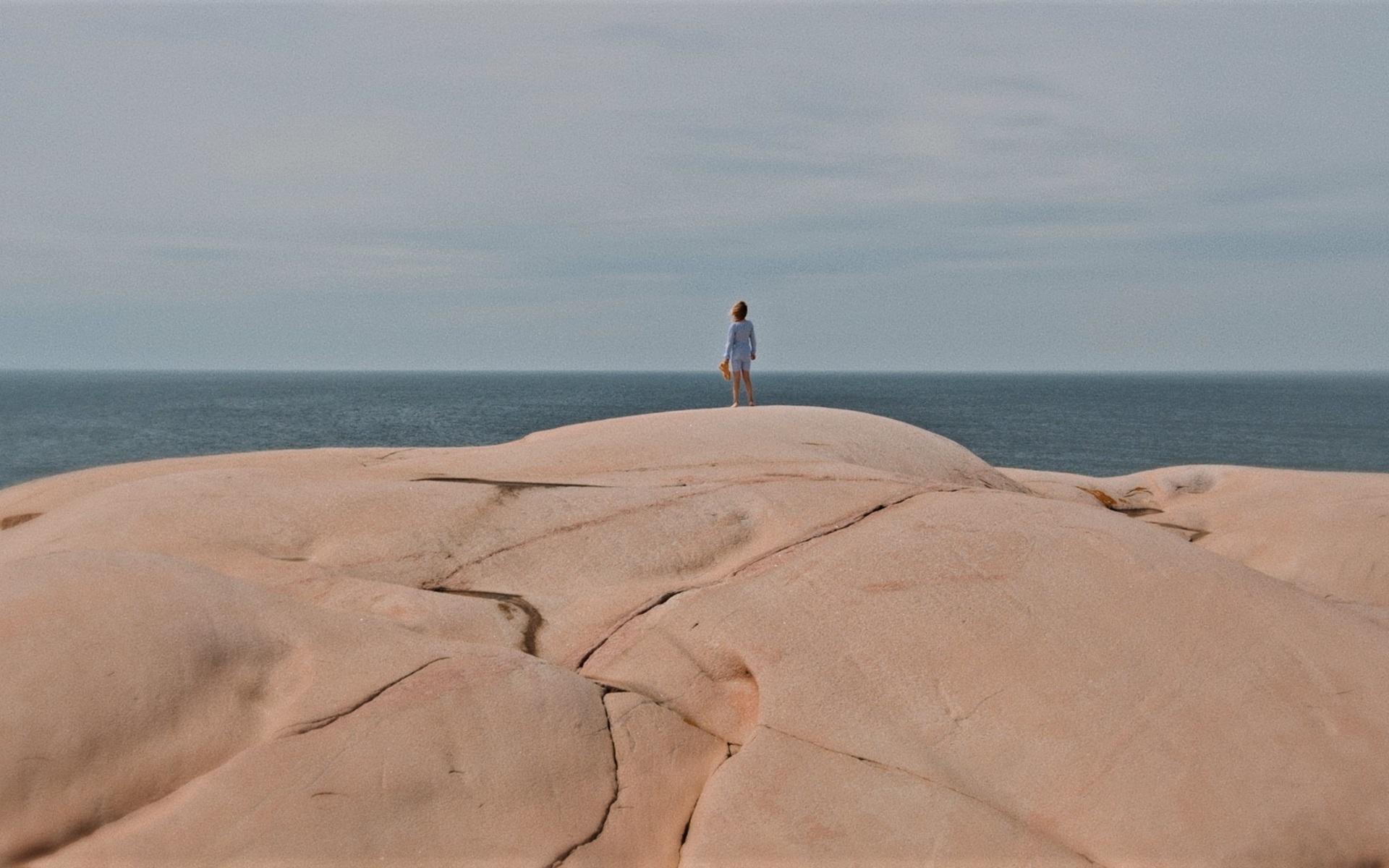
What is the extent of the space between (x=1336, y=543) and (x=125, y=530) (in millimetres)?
11298

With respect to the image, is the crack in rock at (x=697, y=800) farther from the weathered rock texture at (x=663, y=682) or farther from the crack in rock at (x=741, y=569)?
the crack in rock at (x=741, y=569)

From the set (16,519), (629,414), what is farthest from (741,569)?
(629,414)

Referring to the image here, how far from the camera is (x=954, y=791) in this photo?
17.5ft

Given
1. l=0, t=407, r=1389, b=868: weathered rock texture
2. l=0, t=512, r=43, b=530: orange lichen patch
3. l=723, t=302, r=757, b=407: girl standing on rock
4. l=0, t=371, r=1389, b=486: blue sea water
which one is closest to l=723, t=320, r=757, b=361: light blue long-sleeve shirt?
l=723, t=302, r=757, b=407: girl standing on rock

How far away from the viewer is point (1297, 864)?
5156mm

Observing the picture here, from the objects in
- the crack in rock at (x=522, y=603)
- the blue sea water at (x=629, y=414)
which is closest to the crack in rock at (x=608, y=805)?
the crack in rock at (x=522, y=603)

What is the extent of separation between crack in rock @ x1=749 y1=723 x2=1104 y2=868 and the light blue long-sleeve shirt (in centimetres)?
826

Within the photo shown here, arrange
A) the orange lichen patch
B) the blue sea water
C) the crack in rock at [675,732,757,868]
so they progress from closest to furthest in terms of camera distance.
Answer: the crack in rock at [675,732,757,868], the orange lichen patch, the blue sea water

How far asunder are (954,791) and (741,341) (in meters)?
8.83

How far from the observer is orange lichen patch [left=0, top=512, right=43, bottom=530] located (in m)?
8.59

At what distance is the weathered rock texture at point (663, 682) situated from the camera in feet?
15.3

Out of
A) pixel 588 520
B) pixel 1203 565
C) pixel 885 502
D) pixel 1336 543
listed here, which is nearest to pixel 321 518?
pixel 588 520

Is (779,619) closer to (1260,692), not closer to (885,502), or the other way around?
(885,502)

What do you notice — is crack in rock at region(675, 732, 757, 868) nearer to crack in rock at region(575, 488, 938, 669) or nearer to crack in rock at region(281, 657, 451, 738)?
crack in rock at region(575, 488, 938, 669)
